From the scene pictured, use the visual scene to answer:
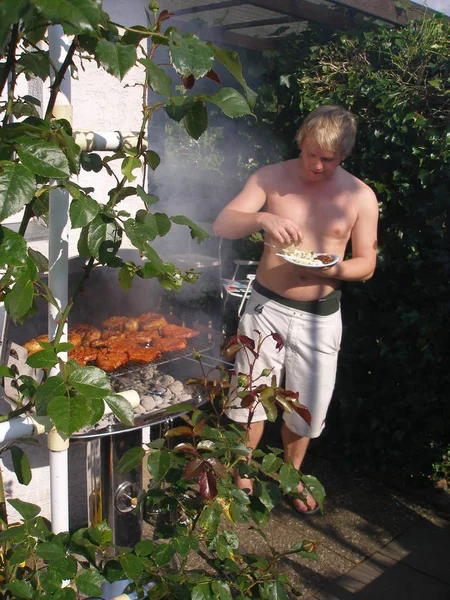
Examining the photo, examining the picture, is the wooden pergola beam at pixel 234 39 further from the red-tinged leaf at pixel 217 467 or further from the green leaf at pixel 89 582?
the green leaf at pixel 89 582

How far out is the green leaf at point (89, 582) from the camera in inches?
50.1

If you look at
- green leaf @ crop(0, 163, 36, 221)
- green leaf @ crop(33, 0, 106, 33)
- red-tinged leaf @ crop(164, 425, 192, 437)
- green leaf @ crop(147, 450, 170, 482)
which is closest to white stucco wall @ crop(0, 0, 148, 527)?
red-tinged leaf @ crop(164, 425, 192, 437)

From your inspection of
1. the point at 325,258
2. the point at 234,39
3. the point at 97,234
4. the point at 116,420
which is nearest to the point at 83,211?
the point at 97,234

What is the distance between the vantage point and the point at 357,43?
435cm

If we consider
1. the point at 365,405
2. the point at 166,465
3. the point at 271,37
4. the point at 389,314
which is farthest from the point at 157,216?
the point at 271,37

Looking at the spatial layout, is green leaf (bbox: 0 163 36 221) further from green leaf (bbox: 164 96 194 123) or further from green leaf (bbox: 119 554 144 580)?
green leaf (bbox: 119 554 144 580)

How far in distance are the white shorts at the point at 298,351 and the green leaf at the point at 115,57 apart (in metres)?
2.66

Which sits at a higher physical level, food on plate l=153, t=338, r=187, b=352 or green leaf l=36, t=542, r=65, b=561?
green leaf l=36, t=542, r=65, b=561

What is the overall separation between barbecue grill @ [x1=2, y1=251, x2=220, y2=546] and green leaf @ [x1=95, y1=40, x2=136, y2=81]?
170cm

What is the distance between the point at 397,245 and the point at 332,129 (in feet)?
3.24

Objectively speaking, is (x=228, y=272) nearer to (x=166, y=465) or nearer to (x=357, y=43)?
(x=357, y=43)

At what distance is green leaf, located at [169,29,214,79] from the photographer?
A: 3.33ft

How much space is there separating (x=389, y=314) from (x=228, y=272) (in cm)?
214

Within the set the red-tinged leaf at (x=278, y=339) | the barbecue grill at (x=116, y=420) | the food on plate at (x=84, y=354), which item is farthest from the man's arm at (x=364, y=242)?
the red-tinged leaf at (x=278, y=339)
